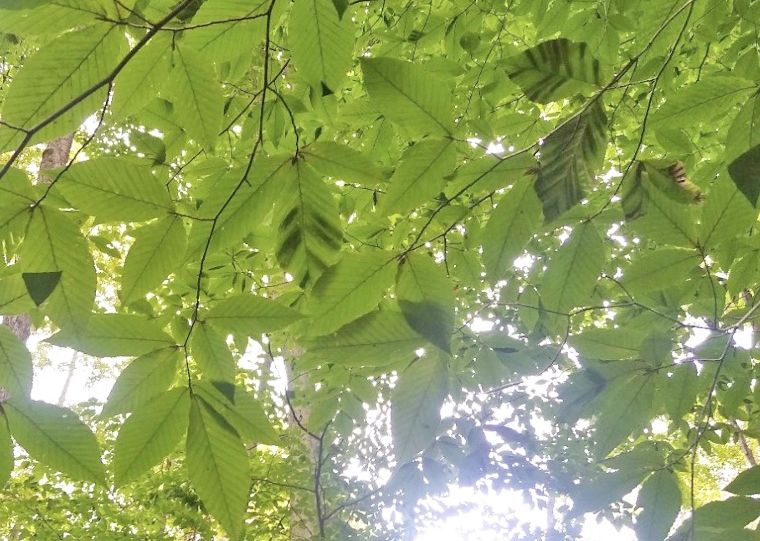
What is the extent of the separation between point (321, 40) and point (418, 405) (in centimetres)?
45

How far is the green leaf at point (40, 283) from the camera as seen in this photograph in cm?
53

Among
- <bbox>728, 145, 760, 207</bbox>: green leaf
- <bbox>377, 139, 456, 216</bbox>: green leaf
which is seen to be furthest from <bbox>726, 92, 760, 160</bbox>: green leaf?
<bbox>377, 139, 456, 216</bbox>: green leaf

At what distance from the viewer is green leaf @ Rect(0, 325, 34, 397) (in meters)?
0.67

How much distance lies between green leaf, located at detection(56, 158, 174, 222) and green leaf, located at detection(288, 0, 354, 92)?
0.23 m

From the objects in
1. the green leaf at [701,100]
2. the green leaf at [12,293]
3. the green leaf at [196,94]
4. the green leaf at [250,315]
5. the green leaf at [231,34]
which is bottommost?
the green leaf at [250,315]

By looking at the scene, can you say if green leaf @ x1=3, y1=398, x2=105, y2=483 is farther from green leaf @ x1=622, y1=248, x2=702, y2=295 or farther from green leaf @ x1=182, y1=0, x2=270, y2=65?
green leaf @ x1=622, y1=248, x2=702, y2=295

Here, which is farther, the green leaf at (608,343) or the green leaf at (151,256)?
the green leaf at (608,343)

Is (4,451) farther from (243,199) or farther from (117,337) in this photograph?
(243,199)

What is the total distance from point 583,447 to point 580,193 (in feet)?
13.7

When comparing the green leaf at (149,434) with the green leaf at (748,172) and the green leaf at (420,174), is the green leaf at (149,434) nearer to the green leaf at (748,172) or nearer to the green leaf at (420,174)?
the green leaf at (420,174)

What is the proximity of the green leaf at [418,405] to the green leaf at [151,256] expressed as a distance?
1.10ft

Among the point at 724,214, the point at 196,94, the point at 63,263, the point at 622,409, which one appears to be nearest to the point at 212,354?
the point at 63,263

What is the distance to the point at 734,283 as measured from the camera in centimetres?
100

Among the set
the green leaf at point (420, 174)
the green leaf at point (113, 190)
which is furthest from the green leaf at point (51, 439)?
the green leaf at point (420, 174)
